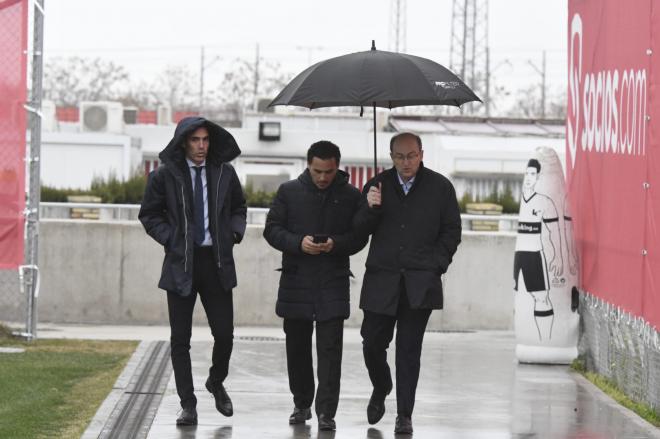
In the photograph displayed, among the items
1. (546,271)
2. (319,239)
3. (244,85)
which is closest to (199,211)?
(319,239)

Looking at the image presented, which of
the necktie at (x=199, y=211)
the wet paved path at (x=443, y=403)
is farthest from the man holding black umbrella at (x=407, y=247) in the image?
the necktie at (x=199, y=211)

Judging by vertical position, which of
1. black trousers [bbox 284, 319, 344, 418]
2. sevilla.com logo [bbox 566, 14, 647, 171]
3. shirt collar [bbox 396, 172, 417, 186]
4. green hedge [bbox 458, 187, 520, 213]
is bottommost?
black trousers [bbox 284, 319, 344, 418]

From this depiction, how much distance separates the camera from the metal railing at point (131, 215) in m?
17.3

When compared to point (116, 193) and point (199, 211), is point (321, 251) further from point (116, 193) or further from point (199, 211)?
point (116, 193)

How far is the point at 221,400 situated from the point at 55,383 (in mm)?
2179

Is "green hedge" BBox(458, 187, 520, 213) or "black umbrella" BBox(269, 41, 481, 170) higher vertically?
"black umbrella" BBox(269, 41, 481, 170)

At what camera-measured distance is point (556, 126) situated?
4147cm

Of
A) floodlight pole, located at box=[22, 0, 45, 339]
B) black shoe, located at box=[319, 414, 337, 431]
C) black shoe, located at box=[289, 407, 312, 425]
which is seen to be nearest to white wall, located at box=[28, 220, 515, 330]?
floodlight pole, located at box=[22, 0, 45, 339]

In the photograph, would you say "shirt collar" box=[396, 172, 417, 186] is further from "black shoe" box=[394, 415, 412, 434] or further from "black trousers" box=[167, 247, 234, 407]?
"black shoe" box=[394, 415, 412, 434]

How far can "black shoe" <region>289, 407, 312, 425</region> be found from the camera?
9.20 m

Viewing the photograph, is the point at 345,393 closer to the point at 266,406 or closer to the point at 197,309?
the point at 266,406

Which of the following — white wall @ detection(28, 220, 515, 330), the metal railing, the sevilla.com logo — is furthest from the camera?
the metal railing

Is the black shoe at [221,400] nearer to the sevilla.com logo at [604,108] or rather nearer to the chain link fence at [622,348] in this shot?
the chain link fence at [622,348]

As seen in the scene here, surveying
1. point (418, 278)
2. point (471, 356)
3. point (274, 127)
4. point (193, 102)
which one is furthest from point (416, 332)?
point (193, 102)
